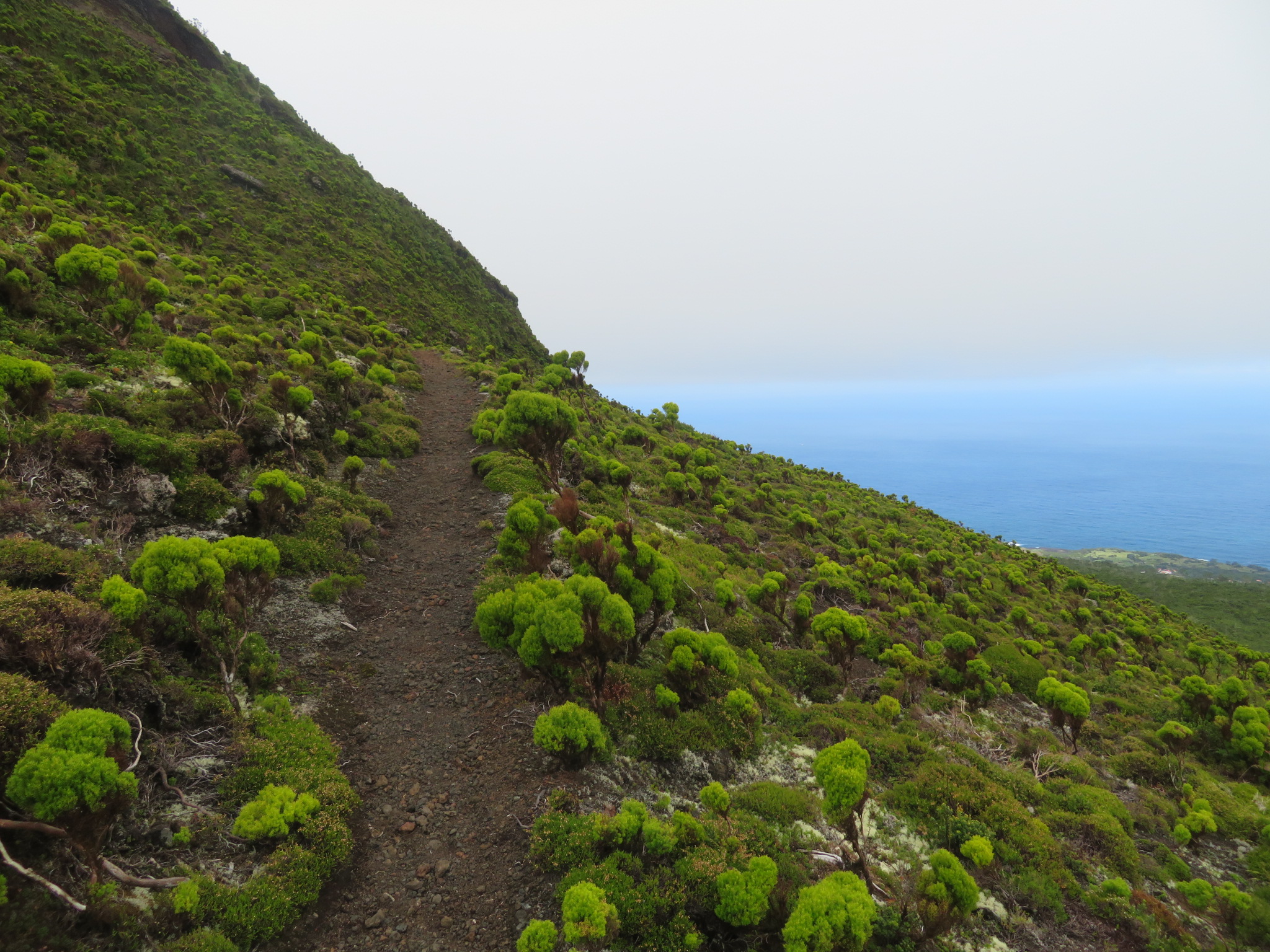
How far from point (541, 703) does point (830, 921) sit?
7.20 m

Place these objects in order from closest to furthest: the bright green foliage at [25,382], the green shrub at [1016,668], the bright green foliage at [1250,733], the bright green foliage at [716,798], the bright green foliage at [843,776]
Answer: the bright green foliage at [843,776] → the bright green foliage at [716,798] → the bright green foliage at [25,382] → the bright green foliage at [1250,733] → the green shrub at [1016,668]

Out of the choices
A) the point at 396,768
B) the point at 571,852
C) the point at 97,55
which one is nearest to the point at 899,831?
the point at 571,852

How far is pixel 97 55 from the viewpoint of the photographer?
1889 inches

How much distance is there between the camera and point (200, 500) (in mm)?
13344

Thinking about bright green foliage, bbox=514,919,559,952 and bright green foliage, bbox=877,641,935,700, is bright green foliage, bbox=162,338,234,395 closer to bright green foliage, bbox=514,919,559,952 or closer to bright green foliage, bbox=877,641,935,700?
bright green foliage, bbox=514,919,559,952

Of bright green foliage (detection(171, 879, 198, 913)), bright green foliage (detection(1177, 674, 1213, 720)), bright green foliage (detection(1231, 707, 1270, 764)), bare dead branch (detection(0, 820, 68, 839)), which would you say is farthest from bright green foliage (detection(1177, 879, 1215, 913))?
bare dead branch (detection(0, 820, 68, 839))

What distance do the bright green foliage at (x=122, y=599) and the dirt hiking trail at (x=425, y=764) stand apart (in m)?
4.20

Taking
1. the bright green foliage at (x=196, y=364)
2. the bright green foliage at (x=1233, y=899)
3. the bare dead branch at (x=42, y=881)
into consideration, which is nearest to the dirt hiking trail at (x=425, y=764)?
the bare dead branch at (x=42, y=881)

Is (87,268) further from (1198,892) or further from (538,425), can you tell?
(1198,892)

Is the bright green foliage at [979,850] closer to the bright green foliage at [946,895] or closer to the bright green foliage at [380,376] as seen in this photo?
the bright green foliage at [946,895]

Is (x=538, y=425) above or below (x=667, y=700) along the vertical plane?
above

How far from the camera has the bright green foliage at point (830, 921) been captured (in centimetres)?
627

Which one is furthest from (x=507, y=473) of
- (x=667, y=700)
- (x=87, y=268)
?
(x=87, y=268)

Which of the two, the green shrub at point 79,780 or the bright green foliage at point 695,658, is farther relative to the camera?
the bright green foliage at point 695,658
